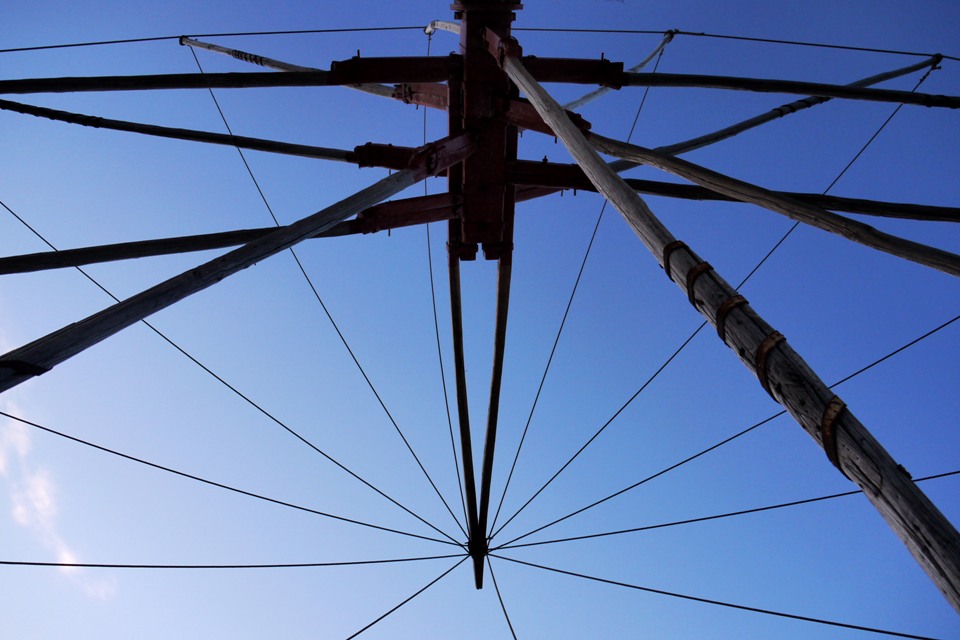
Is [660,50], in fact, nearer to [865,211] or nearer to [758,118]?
[758,118]

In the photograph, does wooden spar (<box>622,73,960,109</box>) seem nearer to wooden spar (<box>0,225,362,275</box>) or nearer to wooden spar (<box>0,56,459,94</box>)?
wooden spar (<box>0,56,459,94</box>)

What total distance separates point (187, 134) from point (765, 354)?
7450 mm

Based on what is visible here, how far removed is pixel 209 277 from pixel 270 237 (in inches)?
Answer: 31.2

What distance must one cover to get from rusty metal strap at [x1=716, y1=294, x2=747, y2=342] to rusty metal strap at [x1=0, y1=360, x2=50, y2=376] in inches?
136

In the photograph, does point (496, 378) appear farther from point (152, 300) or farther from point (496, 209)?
point (152, 300)

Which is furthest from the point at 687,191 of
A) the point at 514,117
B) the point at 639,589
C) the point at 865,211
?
the point at 639,589

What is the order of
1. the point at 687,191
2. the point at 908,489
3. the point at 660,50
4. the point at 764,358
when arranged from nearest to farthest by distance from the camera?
the point at 908,489 < the point at 764,358 < the point at 687,191 < the point at 660,50

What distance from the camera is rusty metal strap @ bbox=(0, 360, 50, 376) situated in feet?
9.33

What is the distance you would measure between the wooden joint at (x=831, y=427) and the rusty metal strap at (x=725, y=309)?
718 millimetres

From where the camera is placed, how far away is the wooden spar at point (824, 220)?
4.09 m

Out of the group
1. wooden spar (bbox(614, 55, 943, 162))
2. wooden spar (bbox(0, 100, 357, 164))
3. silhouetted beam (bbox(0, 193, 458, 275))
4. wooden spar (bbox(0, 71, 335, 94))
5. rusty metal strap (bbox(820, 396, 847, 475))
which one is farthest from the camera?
wooden spar (bbox(614, 55, 943, 162))

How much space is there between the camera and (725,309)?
3.02 meters

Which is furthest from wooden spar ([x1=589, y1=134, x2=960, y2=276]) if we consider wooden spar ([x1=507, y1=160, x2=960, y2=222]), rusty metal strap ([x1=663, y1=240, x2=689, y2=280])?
rusty metal strap ([x1=663, y1=240, x2=689, y2=280])

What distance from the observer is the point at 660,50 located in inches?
428
